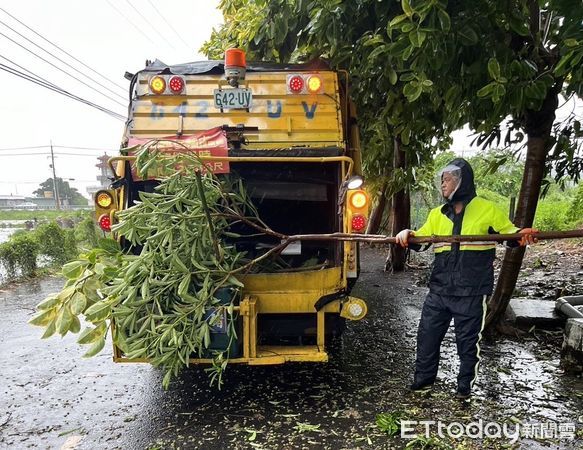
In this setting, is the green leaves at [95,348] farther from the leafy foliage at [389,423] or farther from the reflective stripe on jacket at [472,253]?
the reflective stripe on jacket at [472,253]

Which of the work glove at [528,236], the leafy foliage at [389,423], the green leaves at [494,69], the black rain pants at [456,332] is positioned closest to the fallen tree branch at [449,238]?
the work glove at [528,236]

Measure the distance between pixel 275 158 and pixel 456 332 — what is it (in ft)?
6.07

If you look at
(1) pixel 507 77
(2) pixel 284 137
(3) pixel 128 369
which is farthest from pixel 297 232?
(1) pixel 507 77

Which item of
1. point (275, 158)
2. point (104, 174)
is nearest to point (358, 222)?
point (275, 158)

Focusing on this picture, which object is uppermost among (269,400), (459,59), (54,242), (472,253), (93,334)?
(459,59)

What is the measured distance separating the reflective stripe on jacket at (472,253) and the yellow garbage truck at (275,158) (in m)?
0.63

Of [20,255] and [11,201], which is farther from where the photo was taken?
[11,201]

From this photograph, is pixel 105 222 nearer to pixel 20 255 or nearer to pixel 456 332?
pixel 456 332

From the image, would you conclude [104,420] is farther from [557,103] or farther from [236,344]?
[557,103]

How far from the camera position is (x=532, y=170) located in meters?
4.21

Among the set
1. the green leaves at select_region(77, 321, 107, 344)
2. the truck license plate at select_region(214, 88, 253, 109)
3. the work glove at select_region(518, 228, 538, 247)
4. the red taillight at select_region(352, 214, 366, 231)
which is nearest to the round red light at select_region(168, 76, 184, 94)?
the truck license plate at select_region(214, 88, 253, 109)

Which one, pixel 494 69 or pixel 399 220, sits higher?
pixel 494 69

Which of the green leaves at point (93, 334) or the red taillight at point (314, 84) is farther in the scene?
the red taillight at point (314, 84)

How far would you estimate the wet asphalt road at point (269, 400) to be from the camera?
288 centimetres
